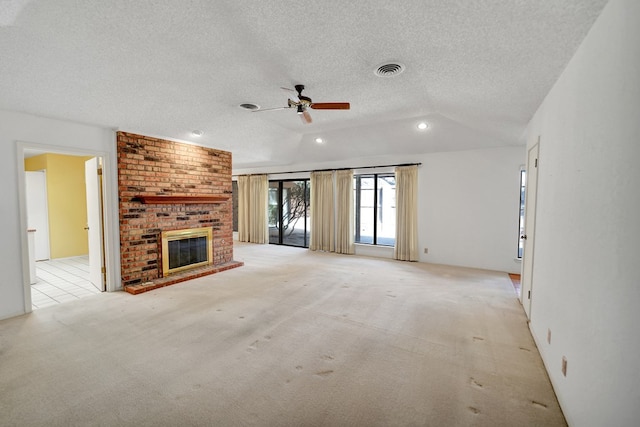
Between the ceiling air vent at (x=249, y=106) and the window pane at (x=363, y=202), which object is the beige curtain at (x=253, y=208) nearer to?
the window pane at (x=363, y=202)

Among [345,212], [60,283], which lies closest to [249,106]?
[345,212]

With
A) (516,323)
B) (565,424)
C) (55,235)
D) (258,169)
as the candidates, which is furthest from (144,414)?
(258,169)

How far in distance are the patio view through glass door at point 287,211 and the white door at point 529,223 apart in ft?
17.9

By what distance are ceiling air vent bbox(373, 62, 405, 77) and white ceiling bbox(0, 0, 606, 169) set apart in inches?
3.1

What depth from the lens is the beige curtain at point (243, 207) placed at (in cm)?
Result: 861

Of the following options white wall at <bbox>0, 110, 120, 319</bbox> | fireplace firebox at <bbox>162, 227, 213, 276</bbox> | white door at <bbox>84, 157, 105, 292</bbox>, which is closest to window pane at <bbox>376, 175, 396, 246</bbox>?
fireplace firebox at <bbox>162, 227, 213, 276</bbox>

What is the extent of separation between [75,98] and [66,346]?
2614mm

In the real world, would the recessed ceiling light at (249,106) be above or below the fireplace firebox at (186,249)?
above

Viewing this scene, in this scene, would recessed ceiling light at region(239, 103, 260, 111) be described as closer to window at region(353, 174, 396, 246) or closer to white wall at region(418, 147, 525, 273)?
window at region(353, 174, 396, 246)

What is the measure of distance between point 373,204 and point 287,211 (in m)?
2.98

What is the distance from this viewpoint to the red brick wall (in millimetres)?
4242

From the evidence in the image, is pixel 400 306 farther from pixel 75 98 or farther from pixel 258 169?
pixel 258 169

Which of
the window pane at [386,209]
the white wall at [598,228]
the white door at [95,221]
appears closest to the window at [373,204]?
the window pane at [386,209]

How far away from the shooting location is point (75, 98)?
3.18 metres
